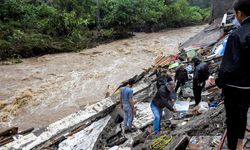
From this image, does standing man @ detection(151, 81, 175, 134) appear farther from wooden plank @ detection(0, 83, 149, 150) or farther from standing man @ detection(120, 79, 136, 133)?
wooden plank @ detection(0, 83, 149, 150)

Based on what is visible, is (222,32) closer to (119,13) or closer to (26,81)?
(26,81)

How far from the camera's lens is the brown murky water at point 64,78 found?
11.6 meters

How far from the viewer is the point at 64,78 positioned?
1537 centimetres

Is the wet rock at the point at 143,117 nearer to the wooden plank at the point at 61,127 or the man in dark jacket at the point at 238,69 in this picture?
the wooden plank at the point at 61,127

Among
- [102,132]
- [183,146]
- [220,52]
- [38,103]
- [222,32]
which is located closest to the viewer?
[183,146]

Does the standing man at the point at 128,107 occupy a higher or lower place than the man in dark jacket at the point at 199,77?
lower

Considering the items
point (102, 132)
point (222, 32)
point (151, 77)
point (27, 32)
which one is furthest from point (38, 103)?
point (27, 32)

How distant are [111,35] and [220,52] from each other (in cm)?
1417

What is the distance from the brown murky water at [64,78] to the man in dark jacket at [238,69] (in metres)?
8.86

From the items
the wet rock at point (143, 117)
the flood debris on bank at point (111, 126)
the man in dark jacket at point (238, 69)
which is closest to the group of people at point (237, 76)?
the man in dark jacket at point (238, 69)

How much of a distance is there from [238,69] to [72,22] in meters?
21.6

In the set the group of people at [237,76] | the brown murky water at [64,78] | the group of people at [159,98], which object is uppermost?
the group of people at [237,76]

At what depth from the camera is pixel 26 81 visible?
48.5ft

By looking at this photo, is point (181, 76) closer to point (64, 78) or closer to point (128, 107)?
point (128, 107)
